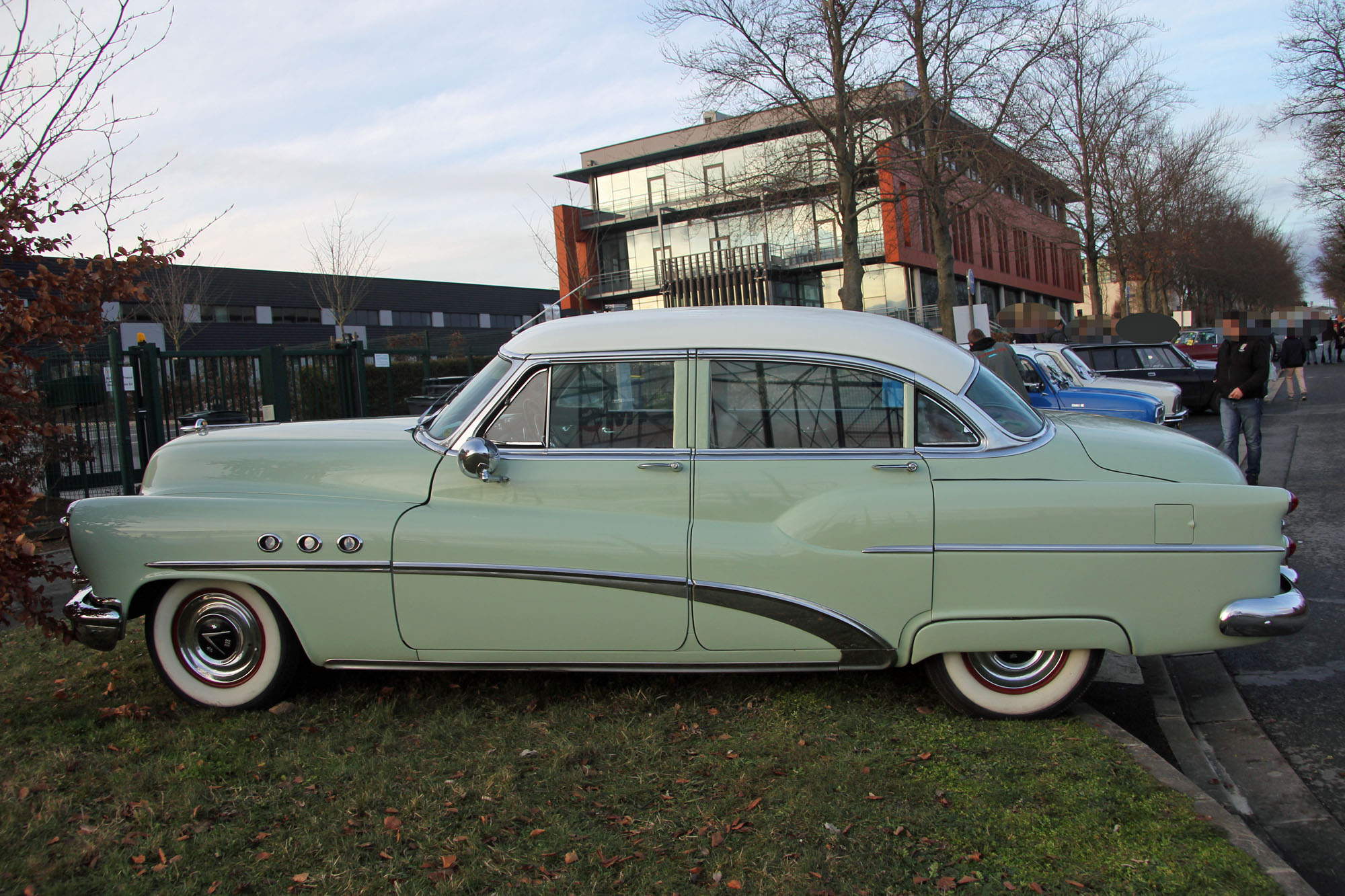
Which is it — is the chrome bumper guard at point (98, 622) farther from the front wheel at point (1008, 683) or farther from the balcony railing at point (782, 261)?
the balcony railing at point (782, 261)

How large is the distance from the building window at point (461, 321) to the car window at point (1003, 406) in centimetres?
A: 6049

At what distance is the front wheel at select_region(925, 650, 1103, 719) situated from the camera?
13.3 feet

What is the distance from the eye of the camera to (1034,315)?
1852 centimetres

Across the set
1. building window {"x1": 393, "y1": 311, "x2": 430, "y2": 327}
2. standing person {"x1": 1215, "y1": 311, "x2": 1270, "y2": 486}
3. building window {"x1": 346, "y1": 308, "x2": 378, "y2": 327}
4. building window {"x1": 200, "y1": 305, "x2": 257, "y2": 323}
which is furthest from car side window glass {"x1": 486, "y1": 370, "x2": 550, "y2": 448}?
building window {"x1": 393, "y1": 311, "x2": 430, "y2": 327}

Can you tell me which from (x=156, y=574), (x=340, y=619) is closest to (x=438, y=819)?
(x=340, y=619)

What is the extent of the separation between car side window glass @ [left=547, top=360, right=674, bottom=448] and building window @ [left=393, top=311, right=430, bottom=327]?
57705mm

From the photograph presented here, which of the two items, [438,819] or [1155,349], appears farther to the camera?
[1155,349]

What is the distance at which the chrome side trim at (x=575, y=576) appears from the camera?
392cm

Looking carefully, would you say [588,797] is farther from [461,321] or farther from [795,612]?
[461,321]

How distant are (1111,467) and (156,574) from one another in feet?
13.7

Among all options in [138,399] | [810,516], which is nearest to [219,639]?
[810,516]

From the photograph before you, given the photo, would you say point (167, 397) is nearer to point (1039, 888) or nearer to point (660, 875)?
point (660, 875)

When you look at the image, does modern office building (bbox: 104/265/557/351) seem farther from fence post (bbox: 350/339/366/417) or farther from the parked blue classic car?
the parked blue classic car

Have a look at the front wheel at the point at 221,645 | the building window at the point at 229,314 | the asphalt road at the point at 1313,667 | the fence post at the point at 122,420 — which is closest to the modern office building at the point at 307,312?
the building window at the point at 229,314
